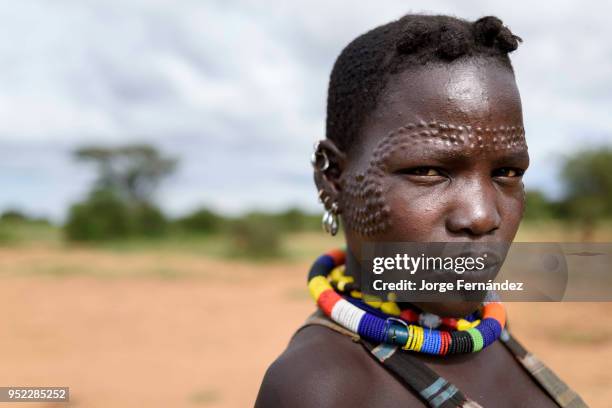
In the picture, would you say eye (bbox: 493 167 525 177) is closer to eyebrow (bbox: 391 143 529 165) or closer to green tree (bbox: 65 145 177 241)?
eyebrow (bbox: 391 143 529 165)

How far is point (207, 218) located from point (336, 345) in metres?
26.2

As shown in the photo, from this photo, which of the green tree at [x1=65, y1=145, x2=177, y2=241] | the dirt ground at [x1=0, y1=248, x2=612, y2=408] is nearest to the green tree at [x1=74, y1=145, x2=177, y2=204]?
the green tree at [x1=65, y1=145, x2=177, y2=241]

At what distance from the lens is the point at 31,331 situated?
294 inches

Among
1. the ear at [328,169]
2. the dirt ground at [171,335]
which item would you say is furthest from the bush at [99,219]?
the ear at [328,169]

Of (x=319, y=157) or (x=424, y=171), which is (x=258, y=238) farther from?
(x=424, y=171)

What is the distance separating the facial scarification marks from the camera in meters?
1.29

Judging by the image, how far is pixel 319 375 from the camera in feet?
4.16

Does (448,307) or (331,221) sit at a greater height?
(331,221)

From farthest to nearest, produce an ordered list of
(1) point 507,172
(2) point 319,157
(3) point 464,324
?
(2) point 319,157
(3) point 464,324
(1) point 507,172

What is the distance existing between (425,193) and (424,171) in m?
0.07

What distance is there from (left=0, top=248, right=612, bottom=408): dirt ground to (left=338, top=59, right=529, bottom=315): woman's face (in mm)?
4214

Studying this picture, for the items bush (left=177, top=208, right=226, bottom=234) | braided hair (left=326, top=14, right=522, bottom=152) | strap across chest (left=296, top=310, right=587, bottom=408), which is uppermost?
braided hair (left=326, top=14, right=522, bottom=152)

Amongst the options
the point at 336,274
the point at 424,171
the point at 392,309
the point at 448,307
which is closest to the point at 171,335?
the point at 336,274

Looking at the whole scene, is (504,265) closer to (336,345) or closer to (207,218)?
(336,345)
